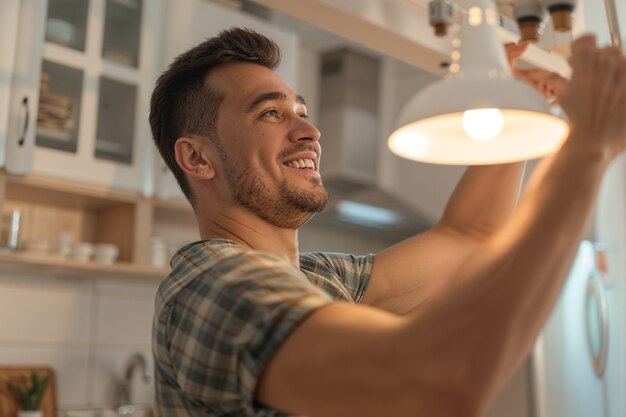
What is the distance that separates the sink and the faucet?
0.20 feet

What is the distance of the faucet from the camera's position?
3.17 metres

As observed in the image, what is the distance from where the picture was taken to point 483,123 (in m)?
1.01

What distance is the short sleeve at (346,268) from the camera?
142 centimetres

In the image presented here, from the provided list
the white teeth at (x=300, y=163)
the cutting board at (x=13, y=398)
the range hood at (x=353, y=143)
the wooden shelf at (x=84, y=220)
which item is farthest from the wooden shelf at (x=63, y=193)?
the white teeth at (x=300, y=163)

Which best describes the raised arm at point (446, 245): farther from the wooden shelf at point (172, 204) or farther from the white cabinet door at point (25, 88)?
the wooden shelf at point (172, 204)

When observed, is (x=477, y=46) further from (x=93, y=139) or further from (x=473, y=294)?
(x=93, y=139)

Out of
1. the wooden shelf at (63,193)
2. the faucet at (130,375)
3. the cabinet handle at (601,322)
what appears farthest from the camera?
the cabinet handle at (601,322)

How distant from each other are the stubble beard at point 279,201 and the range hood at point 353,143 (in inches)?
100

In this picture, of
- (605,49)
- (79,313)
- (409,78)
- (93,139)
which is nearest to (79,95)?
(93,139)

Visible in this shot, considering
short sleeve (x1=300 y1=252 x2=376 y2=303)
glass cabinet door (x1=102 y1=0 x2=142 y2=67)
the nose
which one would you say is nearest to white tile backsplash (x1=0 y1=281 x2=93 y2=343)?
glass cabinet door (x1=102 y1=0 x2=142 y2=67)

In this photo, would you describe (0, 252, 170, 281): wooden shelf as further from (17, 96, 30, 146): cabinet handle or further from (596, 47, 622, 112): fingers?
(596, 47, 622, 112): fingers

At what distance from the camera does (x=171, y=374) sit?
1072 mm

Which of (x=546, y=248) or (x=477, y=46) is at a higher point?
(x=477, y=46)

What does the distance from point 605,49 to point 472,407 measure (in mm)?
373
